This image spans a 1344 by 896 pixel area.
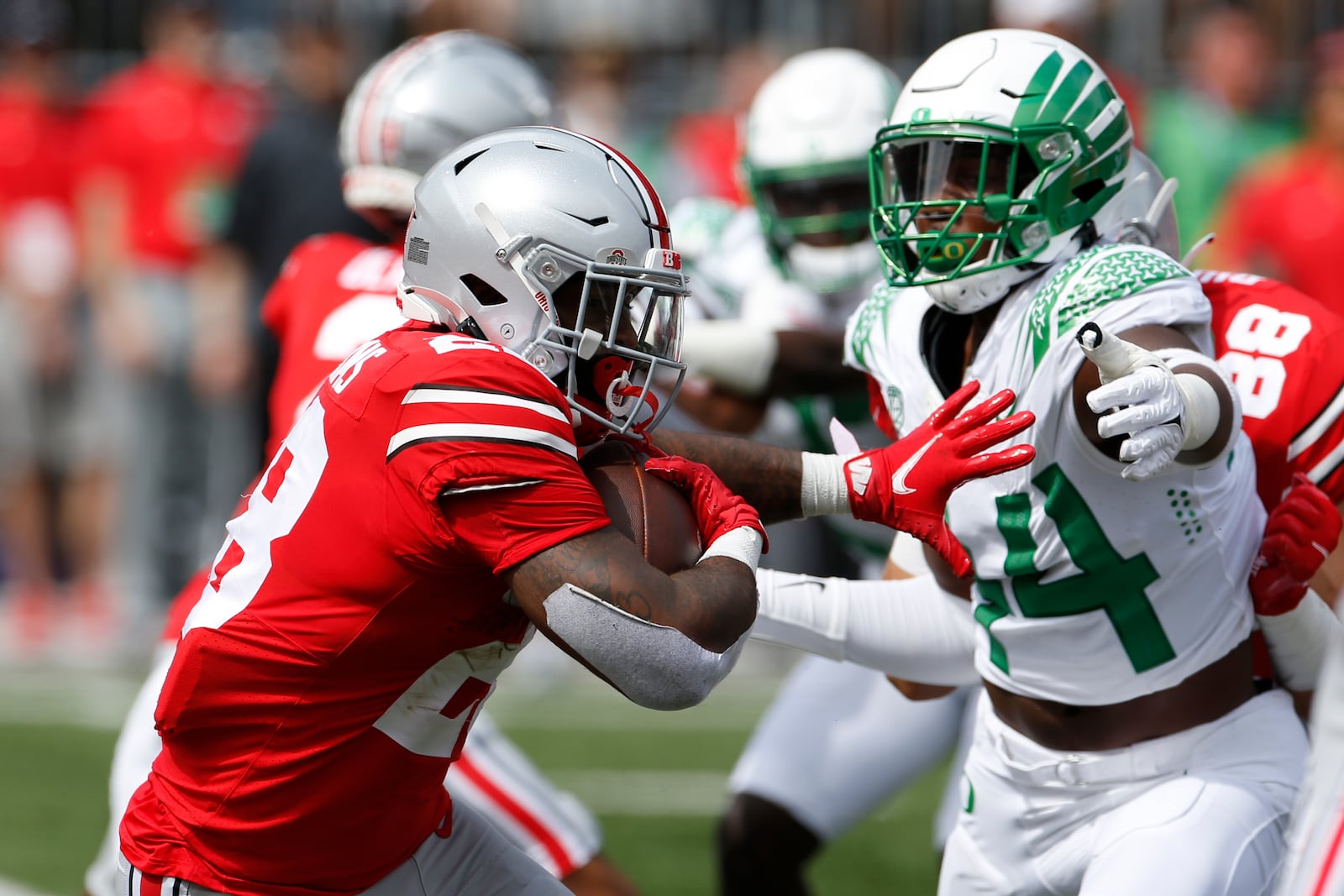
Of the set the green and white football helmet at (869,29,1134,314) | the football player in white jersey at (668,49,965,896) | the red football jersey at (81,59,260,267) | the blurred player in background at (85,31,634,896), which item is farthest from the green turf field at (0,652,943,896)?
the green and white football helmet at (869,29,1134,314)

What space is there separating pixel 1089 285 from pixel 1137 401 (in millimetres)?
337

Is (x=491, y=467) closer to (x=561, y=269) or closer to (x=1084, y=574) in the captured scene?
(x=561, y=269)

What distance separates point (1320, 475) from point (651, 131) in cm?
630

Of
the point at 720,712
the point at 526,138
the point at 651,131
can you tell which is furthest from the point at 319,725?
the point at 651,131

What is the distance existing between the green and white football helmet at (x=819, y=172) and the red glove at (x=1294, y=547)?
5.90ft

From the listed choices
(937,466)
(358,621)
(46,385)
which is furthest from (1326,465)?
(46,385)

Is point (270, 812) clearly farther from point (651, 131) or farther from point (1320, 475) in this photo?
point (651, 131)

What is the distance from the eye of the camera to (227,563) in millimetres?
2643

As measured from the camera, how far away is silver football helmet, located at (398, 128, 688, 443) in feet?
8.51

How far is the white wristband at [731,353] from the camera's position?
4020 millimetres

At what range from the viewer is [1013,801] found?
3.02 m

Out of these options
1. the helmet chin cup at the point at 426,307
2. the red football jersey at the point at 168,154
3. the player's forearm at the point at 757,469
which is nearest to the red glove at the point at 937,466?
the player's forearm at the point at 757,469

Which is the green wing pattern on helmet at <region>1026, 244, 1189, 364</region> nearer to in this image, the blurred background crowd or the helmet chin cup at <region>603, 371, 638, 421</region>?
the helmet chin cup at <region>603, 371, 638, 421</region>

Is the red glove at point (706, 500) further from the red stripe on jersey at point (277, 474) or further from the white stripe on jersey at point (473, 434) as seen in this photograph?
the red stripe on jersey at point (277, 474)
